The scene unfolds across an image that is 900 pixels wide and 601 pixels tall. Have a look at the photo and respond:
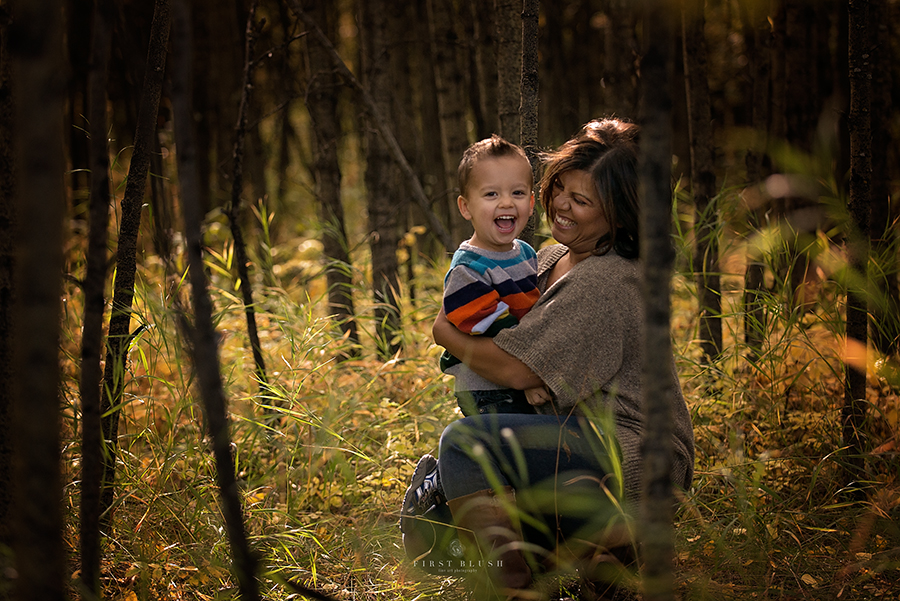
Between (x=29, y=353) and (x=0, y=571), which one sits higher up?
(x=29, y=353)

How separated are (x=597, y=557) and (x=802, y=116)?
3.19 metres

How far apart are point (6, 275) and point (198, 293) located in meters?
0.82

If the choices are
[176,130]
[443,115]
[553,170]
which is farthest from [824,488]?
[443,115]

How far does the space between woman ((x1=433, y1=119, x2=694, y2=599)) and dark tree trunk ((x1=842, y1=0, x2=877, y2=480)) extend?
0.86m

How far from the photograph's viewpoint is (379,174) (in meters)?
3.97

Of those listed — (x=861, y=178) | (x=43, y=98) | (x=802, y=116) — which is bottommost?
(x=861, y=178)

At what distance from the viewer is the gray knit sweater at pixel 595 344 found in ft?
5.67

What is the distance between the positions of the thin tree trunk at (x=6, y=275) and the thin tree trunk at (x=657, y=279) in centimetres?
151

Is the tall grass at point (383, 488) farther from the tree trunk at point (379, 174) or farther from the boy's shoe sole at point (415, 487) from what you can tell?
the tree trunk at point (379, 174)

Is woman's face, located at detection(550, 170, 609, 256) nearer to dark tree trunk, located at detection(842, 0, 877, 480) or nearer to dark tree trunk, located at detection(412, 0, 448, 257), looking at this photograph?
dark tree trunk, located at detection(842, 0, 877, 480)

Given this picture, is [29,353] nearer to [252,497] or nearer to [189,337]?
[189,337]

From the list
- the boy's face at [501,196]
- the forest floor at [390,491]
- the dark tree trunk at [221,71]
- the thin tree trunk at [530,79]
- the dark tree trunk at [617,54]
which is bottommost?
the forest floor at [390,491]

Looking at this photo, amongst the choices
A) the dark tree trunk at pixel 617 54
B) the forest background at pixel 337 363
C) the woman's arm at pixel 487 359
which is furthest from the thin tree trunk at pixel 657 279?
the dark tree trunk at pixel 617 54

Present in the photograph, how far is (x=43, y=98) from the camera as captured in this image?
105 centimetres
